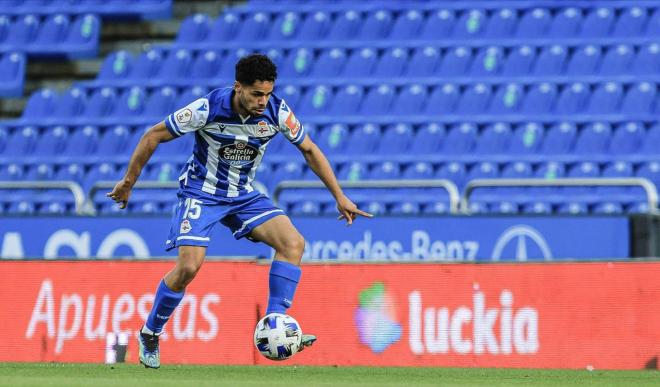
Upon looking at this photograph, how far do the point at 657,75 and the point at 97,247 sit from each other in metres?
6.69

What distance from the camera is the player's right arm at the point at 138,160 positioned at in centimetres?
750

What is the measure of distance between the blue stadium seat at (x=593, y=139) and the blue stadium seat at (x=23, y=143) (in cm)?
702

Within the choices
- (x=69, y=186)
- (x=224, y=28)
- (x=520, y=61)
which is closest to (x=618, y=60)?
(x=520, y=61)

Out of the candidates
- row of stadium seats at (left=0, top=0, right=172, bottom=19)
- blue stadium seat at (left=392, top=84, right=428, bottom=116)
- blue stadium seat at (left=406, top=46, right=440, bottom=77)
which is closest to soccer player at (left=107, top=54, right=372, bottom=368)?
blue stadium seat at (left=392, top=84, right=428, bottom=116)

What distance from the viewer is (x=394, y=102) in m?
15.6

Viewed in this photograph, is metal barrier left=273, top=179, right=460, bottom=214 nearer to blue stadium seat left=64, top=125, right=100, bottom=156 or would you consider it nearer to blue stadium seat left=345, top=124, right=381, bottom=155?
blue stadium seat left=345, top=124, right=381, bottom=155

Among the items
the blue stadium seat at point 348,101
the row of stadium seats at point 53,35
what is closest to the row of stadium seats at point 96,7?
the row of stadium seats at point 53,35

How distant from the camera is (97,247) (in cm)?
1222

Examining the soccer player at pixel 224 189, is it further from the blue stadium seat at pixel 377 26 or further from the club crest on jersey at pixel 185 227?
the blue stadium seat at pixel 377 26

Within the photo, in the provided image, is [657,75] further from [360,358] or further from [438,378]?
[438,378]

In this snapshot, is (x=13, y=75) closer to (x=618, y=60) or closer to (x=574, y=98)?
(x=574, y=98)

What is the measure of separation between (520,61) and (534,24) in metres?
0.69

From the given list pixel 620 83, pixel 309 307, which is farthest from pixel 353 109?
pixel 309 307

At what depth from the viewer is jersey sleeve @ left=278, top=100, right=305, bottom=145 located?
307 inches
